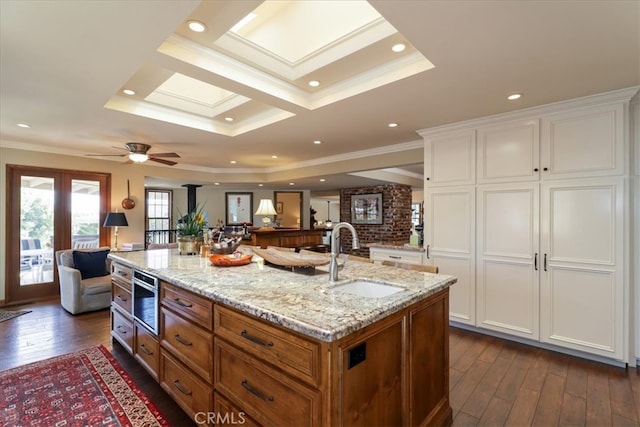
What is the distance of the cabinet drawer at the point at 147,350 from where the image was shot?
2.24 m

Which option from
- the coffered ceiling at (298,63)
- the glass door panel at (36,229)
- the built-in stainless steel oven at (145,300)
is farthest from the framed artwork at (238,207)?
the built-in stainless steel oven at (145,300)

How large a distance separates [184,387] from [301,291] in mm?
1057

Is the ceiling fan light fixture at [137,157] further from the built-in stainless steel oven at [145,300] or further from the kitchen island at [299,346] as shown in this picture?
the kitchen island at [299,346]

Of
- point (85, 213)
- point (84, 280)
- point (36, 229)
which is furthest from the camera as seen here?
point (85, 213)

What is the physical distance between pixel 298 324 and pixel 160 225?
9.82 meters

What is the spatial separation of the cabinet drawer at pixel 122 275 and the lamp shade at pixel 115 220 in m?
2.37

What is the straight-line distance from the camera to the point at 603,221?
2686mm

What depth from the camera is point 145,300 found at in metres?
2.37

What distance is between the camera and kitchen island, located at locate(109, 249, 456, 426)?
119 centimetres

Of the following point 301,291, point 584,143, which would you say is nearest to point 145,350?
point 301,291

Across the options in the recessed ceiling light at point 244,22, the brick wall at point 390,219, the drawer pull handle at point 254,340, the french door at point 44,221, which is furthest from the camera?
the brick wall at point 390,219

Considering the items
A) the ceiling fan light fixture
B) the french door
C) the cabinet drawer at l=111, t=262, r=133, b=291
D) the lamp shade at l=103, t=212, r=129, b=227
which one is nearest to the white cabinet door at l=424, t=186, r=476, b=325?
the cabinet drawer at l=111, t=262, r=133, b=291

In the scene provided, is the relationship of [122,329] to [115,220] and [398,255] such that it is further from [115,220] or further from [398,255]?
[398,255]

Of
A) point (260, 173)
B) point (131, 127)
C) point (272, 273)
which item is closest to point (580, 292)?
point (272, 273)
